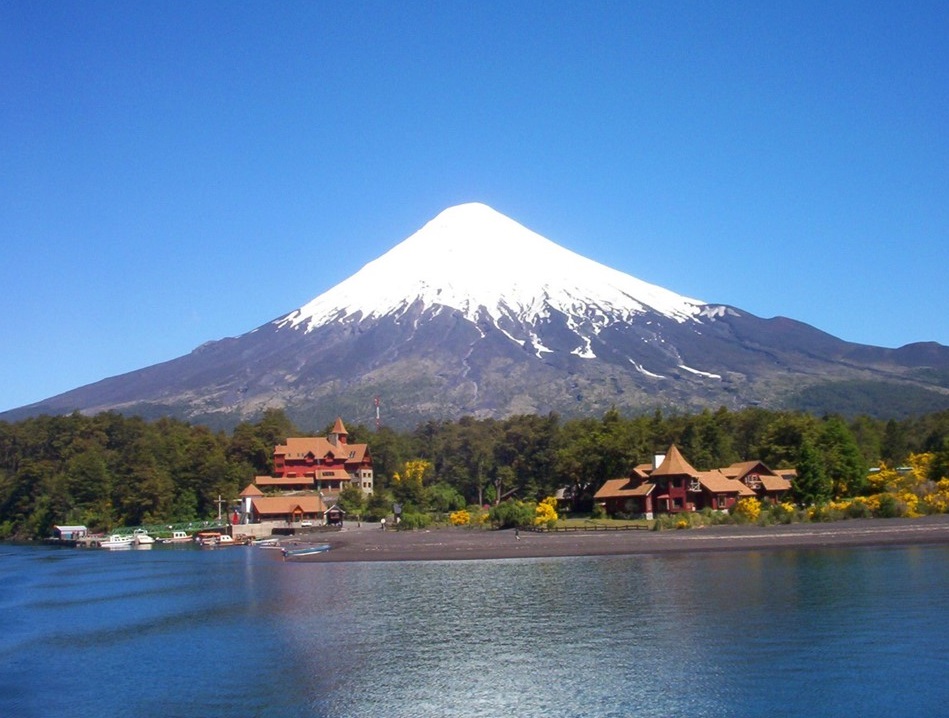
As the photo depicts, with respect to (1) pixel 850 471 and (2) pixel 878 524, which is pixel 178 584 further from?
(1) pixel 850 471

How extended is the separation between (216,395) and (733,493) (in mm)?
151615

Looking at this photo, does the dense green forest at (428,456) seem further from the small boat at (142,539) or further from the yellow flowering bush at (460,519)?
the small boat at (142,539)

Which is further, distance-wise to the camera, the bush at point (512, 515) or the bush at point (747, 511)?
the bush at point (512, 515)

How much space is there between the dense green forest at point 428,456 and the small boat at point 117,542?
7.56 meters

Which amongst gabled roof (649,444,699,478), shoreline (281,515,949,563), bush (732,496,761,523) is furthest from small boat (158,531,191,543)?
bush (732,496,761,523)

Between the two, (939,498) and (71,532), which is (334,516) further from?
(939,498)

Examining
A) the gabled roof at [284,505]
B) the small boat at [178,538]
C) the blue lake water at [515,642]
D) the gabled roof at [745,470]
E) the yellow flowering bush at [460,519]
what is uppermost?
the gabled roof at [745,470]

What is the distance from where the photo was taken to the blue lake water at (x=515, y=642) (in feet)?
68.0

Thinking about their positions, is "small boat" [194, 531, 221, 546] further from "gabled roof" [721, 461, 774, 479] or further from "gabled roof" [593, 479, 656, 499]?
"gabled roof" [721, 461, 774, 479]

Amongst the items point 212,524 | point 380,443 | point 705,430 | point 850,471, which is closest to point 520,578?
point 850,471

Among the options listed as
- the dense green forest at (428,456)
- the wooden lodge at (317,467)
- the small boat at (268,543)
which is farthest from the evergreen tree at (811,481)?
the wooden lodge at (317,467)

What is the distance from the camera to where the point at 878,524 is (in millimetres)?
49750

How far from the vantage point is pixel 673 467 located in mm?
60062

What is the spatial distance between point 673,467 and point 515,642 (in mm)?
35623
